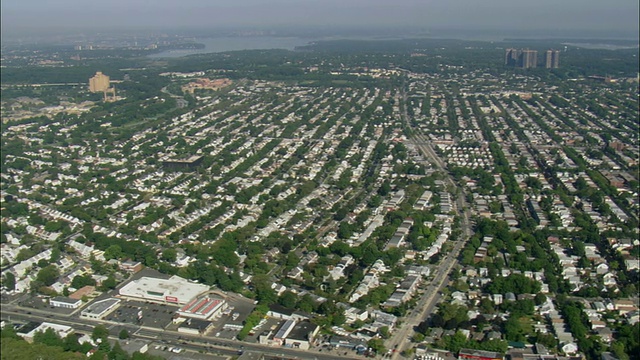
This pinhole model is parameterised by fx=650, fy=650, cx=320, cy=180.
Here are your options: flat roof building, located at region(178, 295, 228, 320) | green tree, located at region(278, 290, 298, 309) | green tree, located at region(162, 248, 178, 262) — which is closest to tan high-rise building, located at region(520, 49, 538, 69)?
green tree, located at region(162, 248, 178, 262)

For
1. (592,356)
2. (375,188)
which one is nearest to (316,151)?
(375,188)

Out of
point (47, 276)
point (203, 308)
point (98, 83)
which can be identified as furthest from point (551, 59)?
point (47, 276)

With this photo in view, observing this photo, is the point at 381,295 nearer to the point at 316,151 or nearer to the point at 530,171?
the point at 530,171

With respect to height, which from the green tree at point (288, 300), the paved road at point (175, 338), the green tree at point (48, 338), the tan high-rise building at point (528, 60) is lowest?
the paved road at point (175, 338)

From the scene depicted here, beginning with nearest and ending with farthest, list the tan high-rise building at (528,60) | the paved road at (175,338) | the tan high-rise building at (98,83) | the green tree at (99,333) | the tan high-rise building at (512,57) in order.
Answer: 1. the paved road at (175,338)
2. the green tree at (99,333)
3. the tan high-rise building at (98,83)
4. the tan high-rise building at (528,60)
5. the tan high-rise building at (512,57)

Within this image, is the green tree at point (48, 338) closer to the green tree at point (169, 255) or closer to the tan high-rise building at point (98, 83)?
the green tree at point (169, 255)

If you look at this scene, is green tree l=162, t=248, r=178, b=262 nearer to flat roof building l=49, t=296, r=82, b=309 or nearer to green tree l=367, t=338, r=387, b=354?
flat roof building l=49, t=296, r=82, b=309

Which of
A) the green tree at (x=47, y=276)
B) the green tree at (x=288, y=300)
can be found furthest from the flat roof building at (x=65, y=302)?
the green tree at (x=288, y=300)

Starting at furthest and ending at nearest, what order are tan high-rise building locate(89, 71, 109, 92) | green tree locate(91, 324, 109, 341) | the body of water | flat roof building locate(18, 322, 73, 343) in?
the body of water → tan high-rise building locate(89, 71, 109, 92) → flat roof building locate(18, 322, 73, 343) → green tree locate(91, 324, 109, 341)
